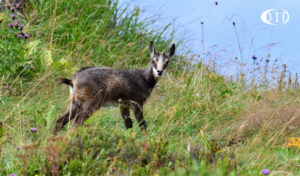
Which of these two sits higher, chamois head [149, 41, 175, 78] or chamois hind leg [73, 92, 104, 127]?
chamois head [149, 41, 175, 78]

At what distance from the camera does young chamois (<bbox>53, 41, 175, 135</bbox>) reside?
19.9 feet

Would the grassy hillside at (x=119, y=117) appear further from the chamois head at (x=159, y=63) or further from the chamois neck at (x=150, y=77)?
the chamois head at (x=159, y=63)

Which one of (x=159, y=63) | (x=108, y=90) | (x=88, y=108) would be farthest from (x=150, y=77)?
(x=88, y=108)

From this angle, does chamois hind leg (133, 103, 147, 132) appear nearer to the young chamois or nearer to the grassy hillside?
the young chamois

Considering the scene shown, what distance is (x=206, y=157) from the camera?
3920 millimetres

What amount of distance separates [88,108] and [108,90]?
41cm

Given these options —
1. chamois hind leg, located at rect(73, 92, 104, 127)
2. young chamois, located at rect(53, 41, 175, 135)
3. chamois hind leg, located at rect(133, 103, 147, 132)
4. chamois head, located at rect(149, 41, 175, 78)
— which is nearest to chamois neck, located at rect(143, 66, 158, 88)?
young chamois, located at rect(53, 41, 175, 135)

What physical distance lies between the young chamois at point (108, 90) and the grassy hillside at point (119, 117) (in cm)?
23

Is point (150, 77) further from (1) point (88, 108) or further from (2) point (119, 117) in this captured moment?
(1) point (88, 108)

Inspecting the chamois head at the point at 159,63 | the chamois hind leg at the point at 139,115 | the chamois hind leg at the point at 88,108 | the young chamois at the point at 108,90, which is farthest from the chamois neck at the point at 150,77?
the chamois hind leg at the point at 88,108

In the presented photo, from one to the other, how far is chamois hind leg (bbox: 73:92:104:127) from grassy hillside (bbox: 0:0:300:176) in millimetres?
162

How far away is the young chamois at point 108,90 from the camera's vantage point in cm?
608

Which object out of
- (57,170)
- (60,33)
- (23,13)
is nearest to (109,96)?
(57,170)

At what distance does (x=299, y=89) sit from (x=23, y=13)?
7.26m
